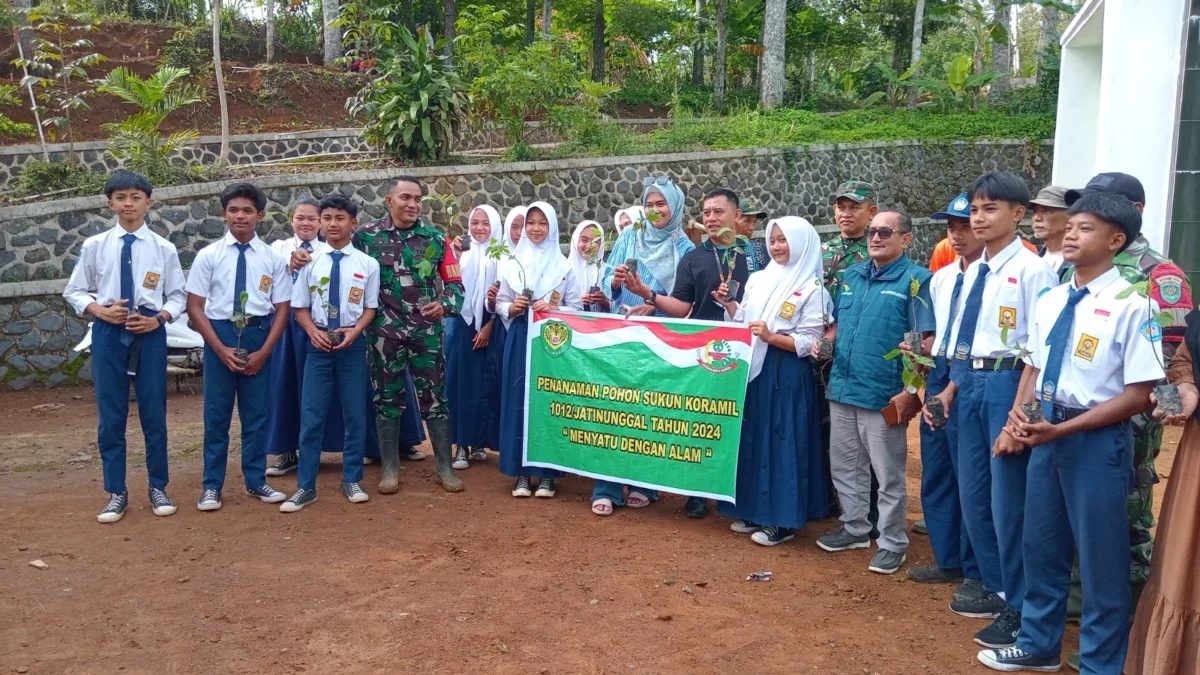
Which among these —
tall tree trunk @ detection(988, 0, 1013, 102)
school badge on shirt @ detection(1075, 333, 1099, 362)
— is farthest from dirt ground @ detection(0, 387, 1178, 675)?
tall tree trunk @ detection(988, 0, 1013, 102)

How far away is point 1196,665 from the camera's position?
10.1 ft

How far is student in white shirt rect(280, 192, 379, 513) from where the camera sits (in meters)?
5.50

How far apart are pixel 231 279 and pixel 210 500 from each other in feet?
4.32

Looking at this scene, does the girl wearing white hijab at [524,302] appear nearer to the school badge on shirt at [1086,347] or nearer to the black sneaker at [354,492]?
the black sneaker at [354,492]

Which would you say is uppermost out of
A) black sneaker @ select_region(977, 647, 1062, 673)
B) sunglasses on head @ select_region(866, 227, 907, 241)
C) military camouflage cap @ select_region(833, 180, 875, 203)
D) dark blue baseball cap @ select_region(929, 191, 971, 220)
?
military camouflage cap @ select_region(833, 180, 875, 203)

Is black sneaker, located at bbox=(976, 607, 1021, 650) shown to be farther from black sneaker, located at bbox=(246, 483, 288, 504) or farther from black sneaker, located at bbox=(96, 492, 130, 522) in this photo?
black sneaker, located at bbox=(96, 492, 130, 522)

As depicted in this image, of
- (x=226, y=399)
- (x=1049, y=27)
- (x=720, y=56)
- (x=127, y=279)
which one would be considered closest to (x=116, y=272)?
(x=127, y=279)

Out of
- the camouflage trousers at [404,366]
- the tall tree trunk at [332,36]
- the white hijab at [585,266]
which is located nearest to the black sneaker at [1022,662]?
the white hijab at [585,266]

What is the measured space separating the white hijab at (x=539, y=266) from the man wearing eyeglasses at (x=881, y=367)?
1.92 metres

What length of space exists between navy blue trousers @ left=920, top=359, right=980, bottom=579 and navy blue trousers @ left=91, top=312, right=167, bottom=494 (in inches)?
161

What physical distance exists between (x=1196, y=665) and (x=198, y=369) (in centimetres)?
888

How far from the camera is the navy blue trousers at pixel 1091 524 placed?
127 inches

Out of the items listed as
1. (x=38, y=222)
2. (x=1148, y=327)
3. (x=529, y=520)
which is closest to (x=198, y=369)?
(x=38, y=222)

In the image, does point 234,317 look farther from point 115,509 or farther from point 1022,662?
point 1022,662
